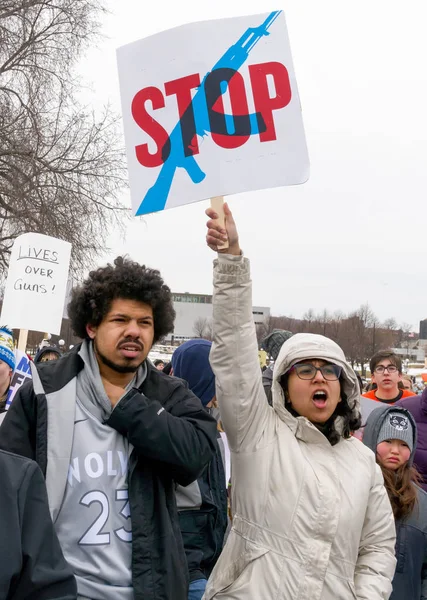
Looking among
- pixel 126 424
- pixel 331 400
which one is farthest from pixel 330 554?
Result: pixel 126 424

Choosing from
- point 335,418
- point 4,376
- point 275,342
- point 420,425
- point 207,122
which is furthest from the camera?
point 420,425

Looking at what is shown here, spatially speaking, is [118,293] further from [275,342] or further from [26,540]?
[275,342]

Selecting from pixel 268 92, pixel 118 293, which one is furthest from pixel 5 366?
pixel 268 92

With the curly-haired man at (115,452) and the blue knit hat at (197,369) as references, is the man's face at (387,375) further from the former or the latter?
the curly-haired man at (115,452)

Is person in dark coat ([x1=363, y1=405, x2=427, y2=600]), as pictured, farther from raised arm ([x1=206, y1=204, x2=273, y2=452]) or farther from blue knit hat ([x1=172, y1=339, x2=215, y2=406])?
raised arm ([x1=206, y1=204, x2=273, y2=452])

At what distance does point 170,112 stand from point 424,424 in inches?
104

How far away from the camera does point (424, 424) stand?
445cm

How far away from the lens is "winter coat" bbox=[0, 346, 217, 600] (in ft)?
6.88

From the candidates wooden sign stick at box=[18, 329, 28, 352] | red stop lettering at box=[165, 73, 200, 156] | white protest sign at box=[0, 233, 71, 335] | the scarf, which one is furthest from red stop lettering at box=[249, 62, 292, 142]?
white protest sign at box=[0, 233, 71, 335]

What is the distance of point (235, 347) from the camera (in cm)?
237

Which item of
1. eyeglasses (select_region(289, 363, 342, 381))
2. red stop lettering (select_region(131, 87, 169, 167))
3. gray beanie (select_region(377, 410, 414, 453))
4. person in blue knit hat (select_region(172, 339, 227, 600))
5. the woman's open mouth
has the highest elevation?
red stop lettering (select_region(131, 87, 169, 167))

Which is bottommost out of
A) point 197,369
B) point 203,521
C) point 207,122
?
point 203,521

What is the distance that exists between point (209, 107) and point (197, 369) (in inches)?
44.6

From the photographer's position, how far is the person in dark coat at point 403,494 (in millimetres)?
3031
